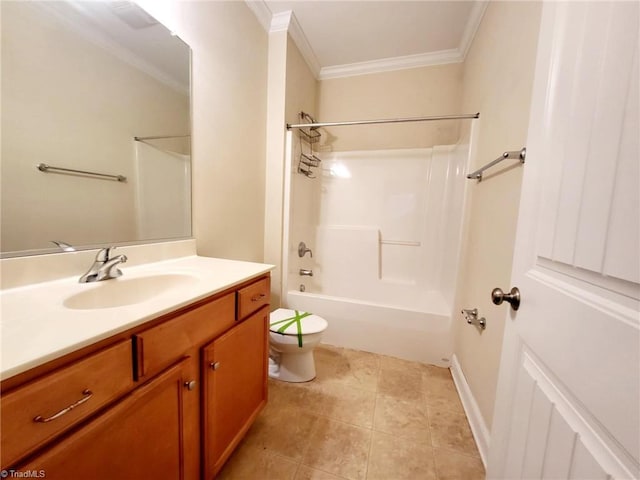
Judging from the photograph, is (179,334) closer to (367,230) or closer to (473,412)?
(473,412)

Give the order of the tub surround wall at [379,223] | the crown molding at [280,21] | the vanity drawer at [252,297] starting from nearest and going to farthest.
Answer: the vanity drawer at [252,297] → the crown molding at [280,21] → the tub surround wall at [379,223]

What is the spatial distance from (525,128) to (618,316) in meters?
0.92

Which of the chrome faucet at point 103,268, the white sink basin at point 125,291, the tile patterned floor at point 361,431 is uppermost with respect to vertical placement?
the chrome faucet at point 103,268

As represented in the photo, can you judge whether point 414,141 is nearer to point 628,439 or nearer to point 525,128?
point 525,128

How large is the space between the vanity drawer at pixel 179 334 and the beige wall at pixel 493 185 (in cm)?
113

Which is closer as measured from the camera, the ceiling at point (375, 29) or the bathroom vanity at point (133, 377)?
the bathroom vanity at point (133, 377)

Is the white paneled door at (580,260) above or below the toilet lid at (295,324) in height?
above

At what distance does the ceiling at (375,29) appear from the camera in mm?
1660

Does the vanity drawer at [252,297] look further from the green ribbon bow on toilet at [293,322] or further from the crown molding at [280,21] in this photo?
the crown molding at [280,21]

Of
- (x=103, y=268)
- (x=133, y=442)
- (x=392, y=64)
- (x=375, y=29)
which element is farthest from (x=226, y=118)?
(x=392, y=64)

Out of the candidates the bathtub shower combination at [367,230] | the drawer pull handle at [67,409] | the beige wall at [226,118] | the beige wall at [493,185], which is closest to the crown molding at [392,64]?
the beige wall at [493,185]

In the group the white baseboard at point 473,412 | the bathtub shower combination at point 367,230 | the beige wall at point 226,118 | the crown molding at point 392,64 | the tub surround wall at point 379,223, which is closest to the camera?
the white baseboard at point 473,412

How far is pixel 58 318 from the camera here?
1.79ft

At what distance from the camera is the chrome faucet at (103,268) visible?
821mm
